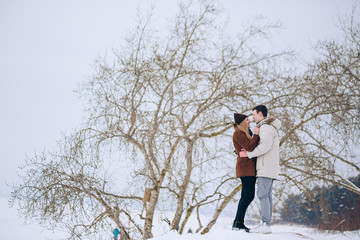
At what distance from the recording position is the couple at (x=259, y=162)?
3.58m

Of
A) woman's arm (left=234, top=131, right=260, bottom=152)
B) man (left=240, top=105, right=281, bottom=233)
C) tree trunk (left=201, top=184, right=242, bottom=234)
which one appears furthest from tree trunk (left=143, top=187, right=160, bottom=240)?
woman's arm (left=234, top=131, right=260, bottom=152)

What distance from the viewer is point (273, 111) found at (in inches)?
259

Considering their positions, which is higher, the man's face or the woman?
the man's face

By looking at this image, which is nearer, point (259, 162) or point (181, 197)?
point (259, 162)

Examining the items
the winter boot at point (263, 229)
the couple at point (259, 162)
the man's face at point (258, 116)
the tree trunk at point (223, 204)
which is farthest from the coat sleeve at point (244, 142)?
the tree trunk at point (223, 204)

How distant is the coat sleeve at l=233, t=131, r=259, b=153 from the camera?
362 centimetres

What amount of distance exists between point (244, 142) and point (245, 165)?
0.94ft

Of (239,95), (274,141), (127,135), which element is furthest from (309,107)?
(127,135)

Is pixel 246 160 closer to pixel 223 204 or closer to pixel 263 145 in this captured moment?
pixel 263 145

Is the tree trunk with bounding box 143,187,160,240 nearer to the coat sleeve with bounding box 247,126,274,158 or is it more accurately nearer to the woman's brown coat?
the woman's brown coat

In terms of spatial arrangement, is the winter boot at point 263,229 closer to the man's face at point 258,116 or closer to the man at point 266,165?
the man at point 266,165

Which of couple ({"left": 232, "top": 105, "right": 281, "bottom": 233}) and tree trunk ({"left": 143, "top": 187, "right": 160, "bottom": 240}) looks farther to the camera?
tree trunk ({"left": 143, "top": 187, "right": 160, "bottom": 240})

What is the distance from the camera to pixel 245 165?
12.1 feet

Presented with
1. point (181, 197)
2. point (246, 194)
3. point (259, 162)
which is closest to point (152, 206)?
point (181, 197)
